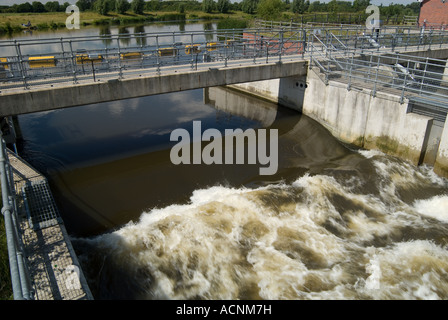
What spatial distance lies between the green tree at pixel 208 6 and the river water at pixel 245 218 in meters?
85.8

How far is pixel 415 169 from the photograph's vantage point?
11781 mm

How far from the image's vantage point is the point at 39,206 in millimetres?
6504

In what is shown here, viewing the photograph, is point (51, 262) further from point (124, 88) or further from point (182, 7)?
point (182, 7)

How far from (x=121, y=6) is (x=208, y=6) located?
23.4 m

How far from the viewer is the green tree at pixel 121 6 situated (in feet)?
259

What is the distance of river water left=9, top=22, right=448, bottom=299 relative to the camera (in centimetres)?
709

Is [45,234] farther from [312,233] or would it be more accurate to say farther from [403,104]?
[403,104]

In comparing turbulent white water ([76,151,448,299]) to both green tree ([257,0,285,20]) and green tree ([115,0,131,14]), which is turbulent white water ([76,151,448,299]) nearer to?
green tree ([257,0,285,20])

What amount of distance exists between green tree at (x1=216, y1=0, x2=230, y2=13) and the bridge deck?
9404cm

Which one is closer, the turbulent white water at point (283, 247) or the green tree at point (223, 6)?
the turbulent white water at point (283, 247)

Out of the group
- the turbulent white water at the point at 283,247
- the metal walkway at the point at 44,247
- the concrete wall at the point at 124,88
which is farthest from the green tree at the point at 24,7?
the metal walkway at the point at 44,247

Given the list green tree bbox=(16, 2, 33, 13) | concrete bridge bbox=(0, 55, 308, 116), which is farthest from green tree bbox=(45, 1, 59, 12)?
concrete bridge bbox=(0, 55, 308, 116)

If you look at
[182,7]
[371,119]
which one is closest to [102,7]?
[182,7]

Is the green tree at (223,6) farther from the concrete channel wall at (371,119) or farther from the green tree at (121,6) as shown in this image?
the concrete channel wall at (371,119)
